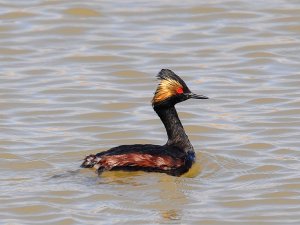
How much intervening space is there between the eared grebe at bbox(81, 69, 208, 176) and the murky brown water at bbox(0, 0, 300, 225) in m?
0.13

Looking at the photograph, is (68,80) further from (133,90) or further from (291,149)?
(291,149)

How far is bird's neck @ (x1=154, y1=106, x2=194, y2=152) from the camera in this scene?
1290cm

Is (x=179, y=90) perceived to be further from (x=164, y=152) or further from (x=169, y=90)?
(x=164, y=152)

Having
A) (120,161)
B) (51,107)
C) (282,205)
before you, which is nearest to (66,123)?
(51,107)

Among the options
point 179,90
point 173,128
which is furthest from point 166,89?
point 173,128

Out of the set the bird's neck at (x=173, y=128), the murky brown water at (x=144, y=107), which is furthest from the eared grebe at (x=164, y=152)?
the murky brown water at (x=144, y=107)

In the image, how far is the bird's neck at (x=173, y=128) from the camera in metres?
12.9

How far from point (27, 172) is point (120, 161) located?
1090 millimetres

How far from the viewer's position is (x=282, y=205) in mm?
11211

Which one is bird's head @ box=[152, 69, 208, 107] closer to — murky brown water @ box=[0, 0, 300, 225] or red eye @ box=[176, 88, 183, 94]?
red eye @ box=[176, 88, 183, 94]

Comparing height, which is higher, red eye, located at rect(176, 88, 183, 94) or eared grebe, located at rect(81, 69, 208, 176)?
red eye, located at rect(176, 88, 183, 94)

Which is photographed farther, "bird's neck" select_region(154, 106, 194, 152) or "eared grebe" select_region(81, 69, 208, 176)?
"bird's neck" select_region(154, 106, 194, 152)

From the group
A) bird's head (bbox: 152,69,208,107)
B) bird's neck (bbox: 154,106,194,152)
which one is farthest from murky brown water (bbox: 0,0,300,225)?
bird's head (bbox: 152,69,208,107)

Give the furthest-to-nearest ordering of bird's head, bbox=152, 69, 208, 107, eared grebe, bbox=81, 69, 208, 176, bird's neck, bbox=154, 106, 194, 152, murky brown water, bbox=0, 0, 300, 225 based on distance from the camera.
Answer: bird's neck, bbox=154, 106, 194, 152 → bird's head, bbox=152, 69, 208, 107 → eared grebe, bbox=81, 69, 208, 176 → murky brown water, bbox=0, 0, 300, 225
